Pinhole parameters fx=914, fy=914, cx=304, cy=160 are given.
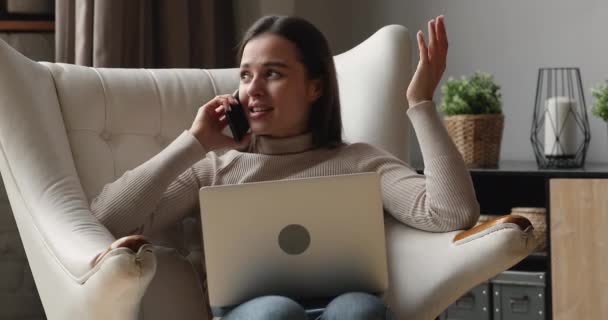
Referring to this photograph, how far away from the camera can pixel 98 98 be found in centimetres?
181

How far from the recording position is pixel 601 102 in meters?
2.39

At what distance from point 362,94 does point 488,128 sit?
71 cm

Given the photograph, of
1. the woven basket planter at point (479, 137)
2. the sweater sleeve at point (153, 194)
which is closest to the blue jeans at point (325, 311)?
the sweater sleeve at point (153, 194)

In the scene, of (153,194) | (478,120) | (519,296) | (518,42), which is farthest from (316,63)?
(518,42)

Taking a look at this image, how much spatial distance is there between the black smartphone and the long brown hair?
4.5 inches

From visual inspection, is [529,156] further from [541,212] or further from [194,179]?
[194,179]

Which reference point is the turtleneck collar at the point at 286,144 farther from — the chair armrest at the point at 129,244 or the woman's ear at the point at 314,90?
the chair armrest at the point at 129,244

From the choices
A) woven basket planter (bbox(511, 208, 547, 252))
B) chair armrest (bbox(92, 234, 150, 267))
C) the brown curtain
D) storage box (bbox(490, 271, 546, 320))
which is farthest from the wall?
chair armrest (bbox(92, 234, 150, 267))

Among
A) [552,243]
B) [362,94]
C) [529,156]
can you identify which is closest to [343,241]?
[362,94]

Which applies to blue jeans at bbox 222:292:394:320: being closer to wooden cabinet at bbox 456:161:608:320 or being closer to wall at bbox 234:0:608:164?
wooden cabinet at bbox 456:161:608:320

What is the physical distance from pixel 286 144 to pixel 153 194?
274mm

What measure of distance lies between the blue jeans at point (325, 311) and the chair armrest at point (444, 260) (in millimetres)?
141

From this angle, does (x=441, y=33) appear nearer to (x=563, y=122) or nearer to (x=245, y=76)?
(x=245, y=76)

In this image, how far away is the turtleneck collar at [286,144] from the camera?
1.72 metres
